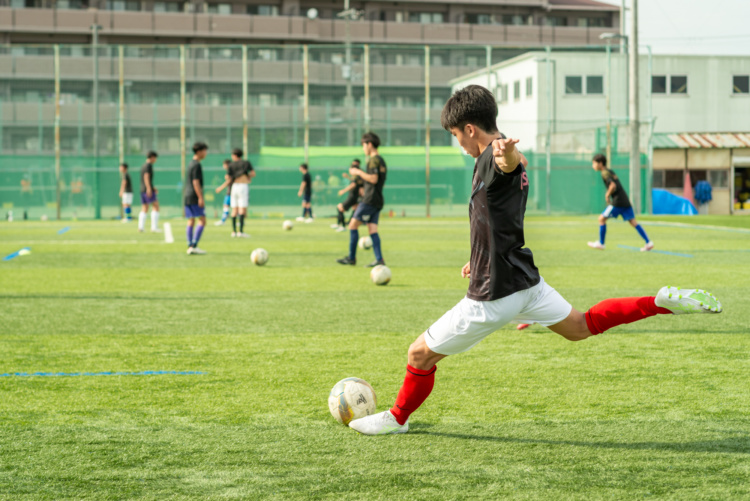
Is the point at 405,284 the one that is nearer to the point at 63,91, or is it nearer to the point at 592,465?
the point at 592,465

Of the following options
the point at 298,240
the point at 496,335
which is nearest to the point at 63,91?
the point at 298,240

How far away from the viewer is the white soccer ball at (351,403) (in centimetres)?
482

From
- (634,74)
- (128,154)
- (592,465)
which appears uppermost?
(634,74)

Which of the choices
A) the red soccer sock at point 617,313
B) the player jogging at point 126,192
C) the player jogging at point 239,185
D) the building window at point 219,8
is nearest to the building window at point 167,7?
the building window at point 219,8

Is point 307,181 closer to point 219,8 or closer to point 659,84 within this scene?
point 659,84

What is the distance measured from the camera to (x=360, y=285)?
12055 millimetres

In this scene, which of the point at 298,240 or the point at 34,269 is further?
the point at 298,240

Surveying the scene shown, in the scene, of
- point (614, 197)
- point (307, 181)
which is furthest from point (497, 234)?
point (307, 181)

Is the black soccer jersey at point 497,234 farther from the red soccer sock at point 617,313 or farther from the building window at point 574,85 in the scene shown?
the building window at point 574,85

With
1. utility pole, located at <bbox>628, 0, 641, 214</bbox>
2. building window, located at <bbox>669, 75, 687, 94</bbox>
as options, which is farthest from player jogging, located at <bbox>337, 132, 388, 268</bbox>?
building window, located at <bbox>669, 75, 687, 94</bbox>

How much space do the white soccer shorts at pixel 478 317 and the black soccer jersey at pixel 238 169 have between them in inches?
727

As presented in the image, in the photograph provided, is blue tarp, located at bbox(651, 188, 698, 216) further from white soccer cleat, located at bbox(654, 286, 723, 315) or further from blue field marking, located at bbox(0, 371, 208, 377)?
white soccer cleat, located at bbox(654, 286, 723, 315)

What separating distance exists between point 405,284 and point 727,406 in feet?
23.8

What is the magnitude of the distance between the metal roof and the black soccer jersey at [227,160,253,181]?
22.3 meters
